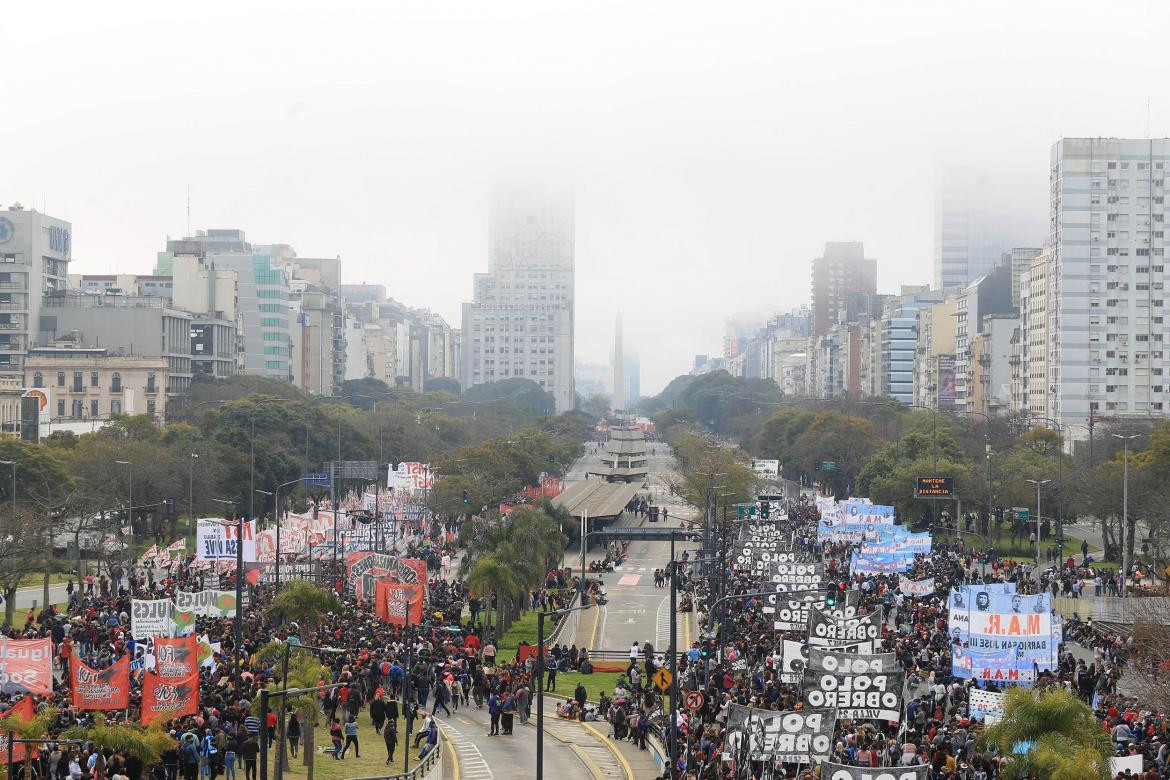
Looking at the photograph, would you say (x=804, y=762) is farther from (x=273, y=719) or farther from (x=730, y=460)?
(x=730, y=460)

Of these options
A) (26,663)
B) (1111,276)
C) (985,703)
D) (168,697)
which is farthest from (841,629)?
(1111,276)

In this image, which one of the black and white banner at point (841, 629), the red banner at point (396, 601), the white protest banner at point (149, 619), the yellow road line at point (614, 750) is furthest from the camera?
the red banner at point (396, 601)

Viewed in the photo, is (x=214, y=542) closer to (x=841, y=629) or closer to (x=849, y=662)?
(x=841, y=629)

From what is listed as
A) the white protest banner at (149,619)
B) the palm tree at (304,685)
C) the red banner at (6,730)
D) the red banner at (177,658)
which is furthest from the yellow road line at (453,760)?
the red banner at (6,730)

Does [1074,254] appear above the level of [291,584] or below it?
above

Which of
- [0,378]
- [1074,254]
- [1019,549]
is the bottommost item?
[1019,549]

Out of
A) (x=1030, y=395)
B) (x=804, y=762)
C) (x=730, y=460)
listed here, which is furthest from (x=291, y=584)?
(x=1030, y=395)

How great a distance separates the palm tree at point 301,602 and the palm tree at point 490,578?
12.2 meters

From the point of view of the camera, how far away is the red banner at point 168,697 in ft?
89.8

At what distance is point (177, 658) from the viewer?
28812 millimetres

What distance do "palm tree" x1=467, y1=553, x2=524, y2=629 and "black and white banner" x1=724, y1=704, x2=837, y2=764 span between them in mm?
25086

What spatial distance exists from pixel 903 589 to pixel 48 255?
10017cm

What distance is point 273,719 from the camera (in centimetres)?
2872

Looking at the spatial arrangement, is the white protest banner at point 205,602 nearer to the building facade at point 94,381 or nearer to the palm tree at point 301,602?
the palm tree at point 301,602
